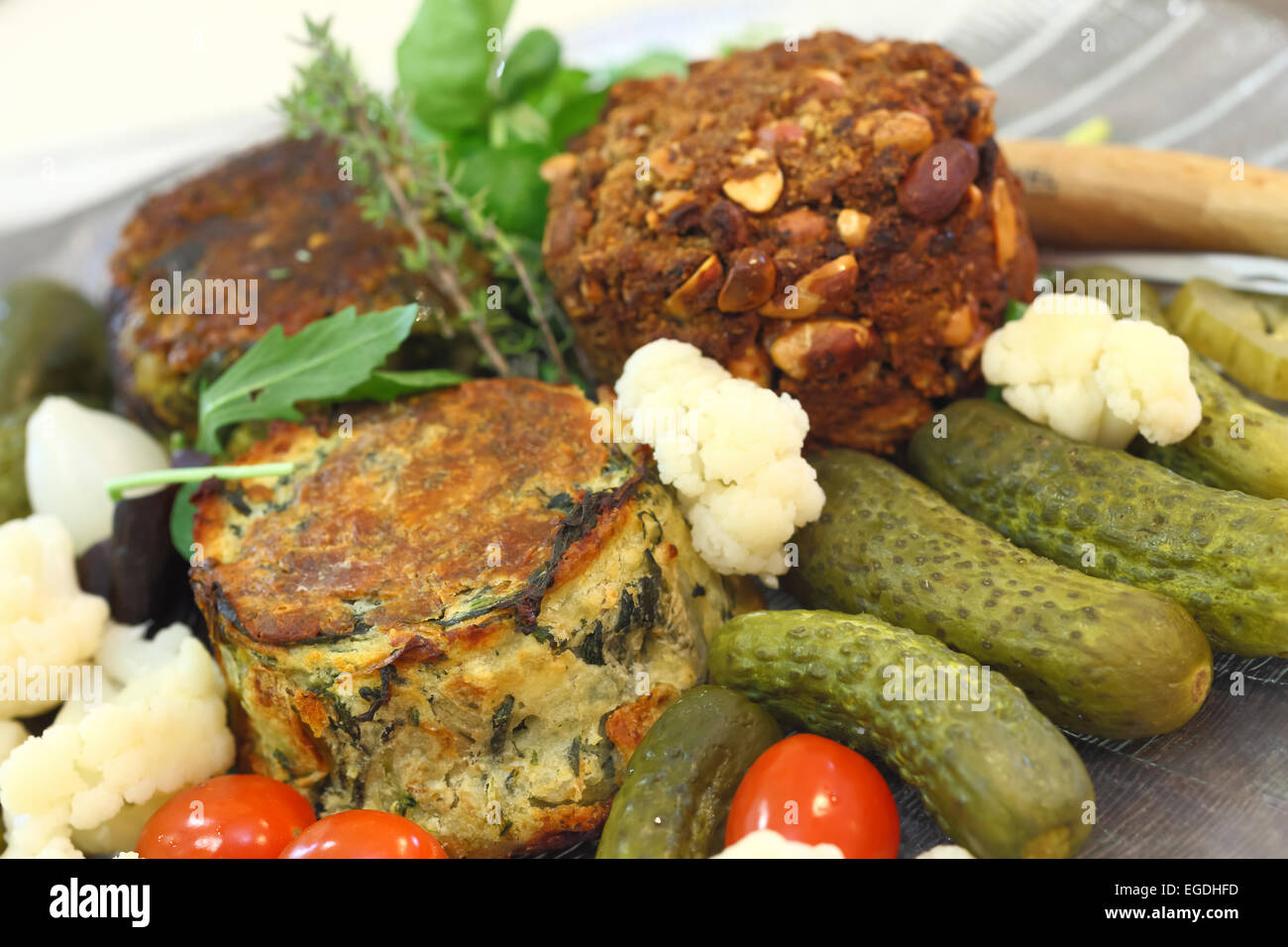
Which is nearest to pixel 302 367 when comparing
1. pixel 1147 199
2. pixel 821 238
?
pixel 821 238

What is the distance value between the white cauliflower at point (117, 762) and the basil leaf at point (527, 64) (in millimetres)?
1451

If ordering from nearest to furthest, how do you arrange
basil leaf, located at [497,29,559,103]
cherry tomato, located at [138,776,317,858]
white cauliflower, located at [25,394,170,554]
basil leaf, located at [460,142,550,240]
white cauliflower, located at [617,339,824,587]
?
cherry tomato, located at [138,776,317,858]
white cauliflower, located at [617,339,824,587]
white cauliflower, located at [25,394,170,554]
basil leaf, located at [460,142,550,240]
basil leaf, located at [497,29,559,103]

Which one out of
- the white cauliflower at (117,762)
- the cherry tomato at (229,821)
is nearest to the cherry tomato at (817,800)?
the cherry tomato at (229,821)

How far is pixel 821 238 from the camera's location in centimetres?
179

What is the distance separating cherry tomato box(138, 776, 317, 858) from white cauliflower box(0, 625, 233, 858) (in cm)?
6

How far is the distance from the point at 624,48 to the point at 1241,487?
9.11 feet

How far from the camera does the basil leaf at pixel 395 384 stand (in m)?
1.87

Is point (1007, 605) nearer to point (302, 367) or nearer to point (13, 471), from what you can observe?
point (302, 367)

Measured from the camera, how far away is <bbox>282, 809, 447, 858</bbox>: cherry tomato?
1.38 m

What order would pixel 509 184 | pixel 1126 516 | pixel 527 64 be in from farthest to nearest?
pixel 527 64, pixel 509 184, pixel 1126 516

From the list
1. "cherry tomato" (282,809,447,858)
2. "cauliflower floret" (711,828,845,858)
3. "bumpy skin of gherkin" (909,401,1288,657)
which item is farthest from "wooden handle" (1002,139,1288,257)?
"cherry tomato" (282,809,447,858)

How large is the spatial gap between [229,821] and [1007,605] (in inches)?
47.1

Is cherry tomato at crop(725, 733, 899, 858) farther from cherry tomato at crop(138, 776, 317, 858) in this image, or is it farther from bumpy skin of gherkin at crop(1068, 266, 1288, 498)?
bumpy skin of gherkin at crop(1068, 266, 1288, 498)
